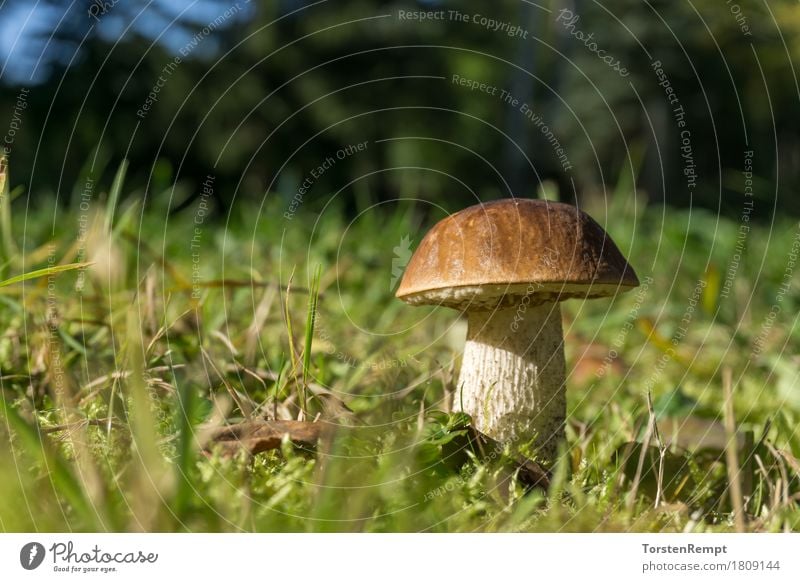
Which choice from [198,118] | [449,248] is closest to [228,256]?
[449,248]

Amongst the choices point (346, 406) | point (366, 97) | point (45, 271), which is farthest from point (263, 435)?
point (366, 97)

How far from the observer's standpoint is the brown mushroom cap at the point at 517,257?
78cm

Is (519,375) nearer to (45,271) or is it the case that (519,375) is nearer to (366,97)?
(45,271)

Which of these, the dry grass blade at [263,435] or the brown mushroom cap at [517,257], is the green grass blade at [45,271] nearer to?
the dry grass blade at [263,435]

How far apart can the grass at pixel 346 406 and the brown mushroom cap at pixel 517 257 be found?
0.14 m

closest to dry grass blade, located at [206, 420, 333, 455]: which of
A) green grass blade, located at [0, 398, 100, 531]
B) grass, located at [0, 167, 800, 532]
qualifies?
grass, located at [0, 167, 800, 532]

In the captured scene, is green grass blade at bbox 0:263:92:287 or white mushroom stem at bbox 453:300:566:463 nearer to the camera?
green grass blade at bbox 0:263:92:287

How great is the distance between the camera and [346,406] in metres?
0.82

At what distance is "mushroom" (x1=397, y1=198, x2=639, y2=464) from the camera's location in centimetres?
78

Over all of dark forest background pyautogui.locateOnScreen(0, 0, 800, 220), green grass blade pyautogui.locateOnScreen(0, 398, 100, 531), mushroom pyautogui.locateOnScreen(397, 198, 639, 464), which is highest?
dark forest background pyautogui.locateOnScreen(0, 0, 800, 220)

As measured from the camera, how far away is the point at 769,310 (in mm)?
1745

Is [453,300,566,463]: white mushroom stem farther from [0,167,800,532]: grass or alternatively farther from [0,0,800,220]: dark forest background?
[0,0,800,220]: dark forest background

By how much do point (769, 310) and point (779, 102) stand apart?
1100 cm
